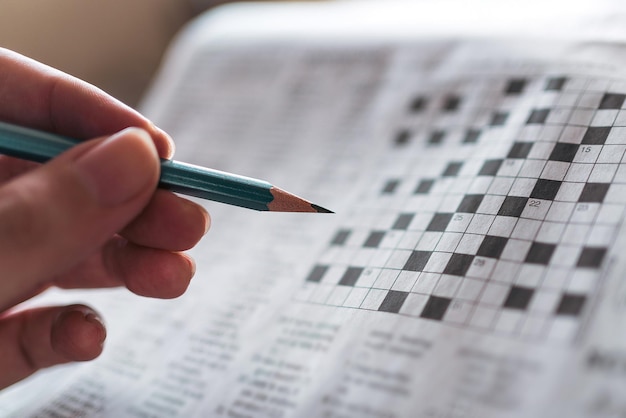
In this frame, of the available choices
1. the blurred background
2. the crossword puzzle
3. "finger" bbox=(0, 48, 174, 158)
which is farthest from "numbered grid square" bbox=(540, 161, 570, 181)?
the blurred background

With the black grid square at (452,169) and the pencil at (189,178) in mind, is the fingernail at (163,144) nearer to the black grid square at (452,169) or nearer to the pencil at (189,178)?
the pencil at (189,178)

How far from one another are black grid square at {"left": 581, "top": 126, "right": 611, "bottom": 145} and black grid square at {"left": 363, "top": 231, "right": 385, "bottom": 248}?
177 mm

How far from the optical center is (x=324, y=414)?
42cm

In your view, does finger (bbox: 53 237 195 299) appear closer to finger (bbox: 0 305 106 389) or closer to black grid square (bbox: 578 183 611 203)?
finger (bbox: 0 305 106 389)

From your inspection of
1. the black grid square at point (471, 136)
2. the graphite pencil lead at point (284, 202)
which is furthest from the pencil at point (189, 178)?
the black grid square at point (471, 136)

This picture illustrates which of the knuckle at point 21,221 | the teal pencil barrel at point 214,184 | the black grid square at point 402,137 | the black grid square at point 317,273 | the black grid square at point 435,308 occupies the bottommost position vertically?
the black grid square at point 317,273

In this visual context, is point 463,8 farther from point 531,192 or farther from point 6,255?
point 6,255

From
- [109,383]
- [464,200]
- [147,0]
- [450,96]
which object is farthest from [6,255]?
[147,0]

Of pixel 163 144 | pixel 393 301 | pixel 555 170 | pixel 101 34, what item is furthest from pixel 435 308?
pixel 101 34

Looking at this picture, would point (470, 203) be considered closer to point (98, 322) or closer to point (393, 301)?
point (393, 301)

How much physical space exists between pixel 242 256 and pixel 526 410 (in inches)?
13.6

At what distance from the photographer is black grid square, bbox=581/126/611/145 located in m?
0.46

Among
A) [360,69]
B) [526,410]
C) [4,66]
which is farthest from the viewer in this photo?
[360,69]

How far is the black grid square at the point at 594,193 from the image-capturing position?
16.6 inches
